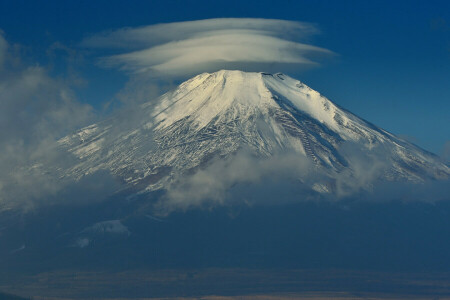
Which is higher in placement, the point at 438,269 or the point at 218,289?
the point at 438,269

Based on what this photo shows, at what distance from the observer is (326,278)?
186m

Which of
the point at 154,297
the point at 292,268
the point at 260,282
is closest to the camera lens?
the point at 154,297

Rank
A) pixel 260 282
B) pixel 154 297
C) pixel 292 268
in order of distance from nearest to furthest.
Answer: pixel 154 297 < pixel 260 282 < pixel 292 268

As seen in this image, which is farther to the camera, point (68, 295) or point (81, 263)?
point (81, 263)

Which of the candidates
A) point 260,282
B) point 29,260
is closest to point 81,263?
point 29,260

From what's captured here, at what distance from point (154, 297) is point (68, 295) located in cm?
1534

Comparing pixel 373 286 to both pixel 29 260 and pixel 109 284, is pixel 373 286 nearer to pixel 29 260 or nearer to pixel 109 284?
pixel 109 284

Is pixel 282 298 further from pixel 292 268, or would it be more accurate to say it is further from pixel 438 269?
→ pixel 438 269

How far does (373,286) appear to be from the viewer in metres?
182

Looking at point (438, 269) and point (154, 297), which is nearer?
point (154, 297)

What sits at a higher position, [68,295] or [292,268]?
[292,268]

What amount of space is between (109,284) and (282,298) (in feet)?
108

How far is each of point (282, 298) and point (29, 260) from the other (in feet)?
189

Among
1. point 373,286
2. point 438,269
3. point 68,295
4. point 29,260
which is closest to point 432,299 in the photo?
point 373,286
